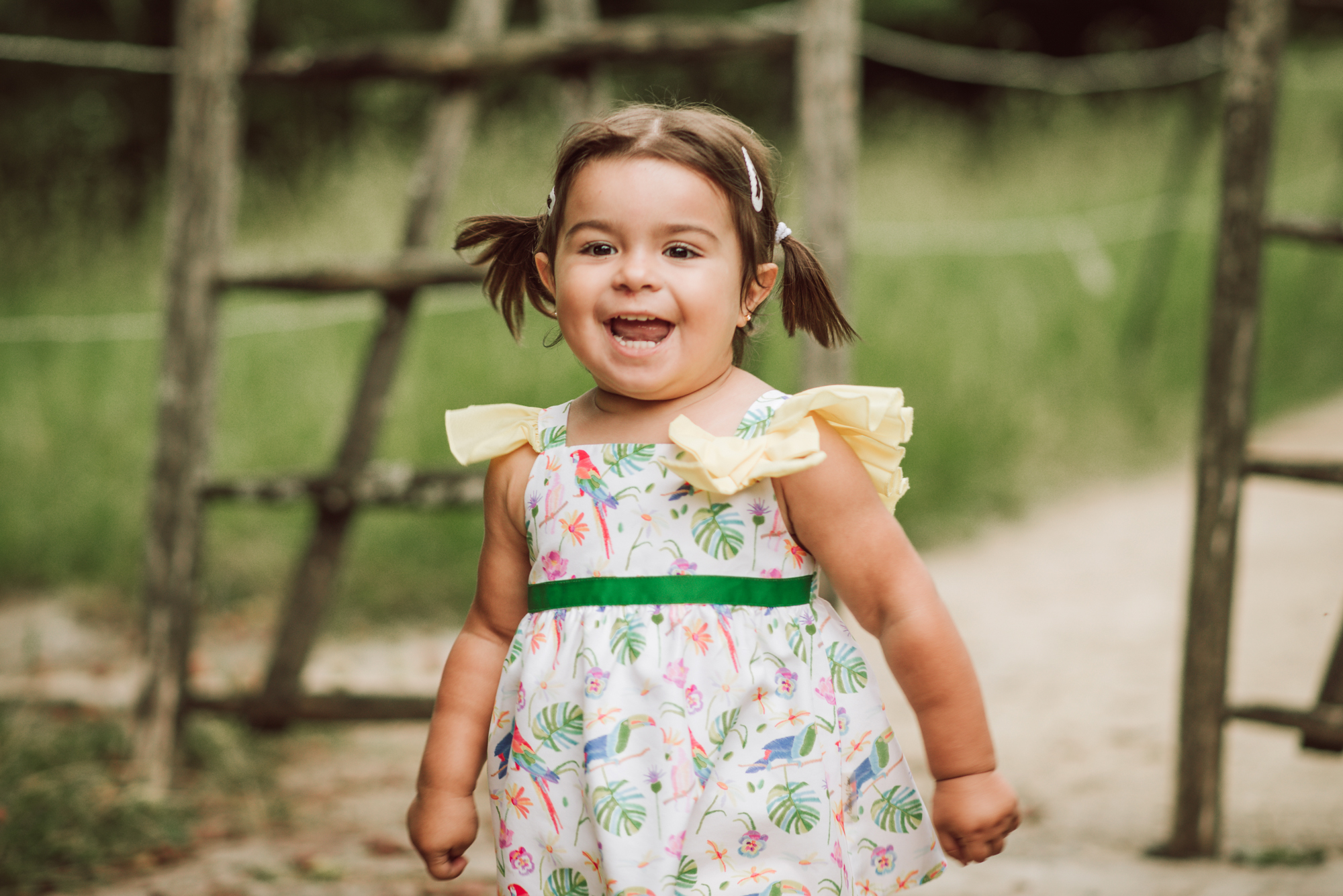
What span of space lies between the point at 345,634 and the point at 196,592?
130 cm

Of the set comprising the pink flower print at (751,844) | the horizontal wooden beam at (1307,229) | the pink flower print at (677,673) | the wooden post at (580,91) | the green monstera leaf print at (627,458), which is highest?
the wooden post at (580,91)

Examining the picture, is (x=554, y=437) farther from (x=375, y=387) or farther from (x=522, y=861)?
(x=375, y=387)

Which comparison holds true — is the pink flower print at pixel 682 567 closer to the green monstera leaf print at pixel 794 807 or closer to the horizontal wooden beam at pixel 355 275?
the green monstera leaf print at pixel 794 807

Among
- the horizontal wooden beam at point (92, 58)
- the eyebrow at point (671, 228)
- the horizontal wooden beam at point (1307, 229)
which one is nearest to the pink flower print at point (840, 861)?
the eyebrow at point (671, 228)

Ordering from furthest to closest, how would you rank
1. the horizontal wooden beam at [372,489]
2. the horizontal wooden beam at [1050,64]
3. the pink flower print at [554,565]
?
1. the horizontal wooden beam at [1050,64]
2. the horizontal wooden beam at [372,489]
3. the pink flower print at [554,565]

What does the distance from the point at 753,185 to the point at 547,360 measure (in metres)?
4.17

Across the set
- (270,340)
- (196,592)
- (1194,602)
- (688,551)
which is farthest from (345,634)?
(688,551)

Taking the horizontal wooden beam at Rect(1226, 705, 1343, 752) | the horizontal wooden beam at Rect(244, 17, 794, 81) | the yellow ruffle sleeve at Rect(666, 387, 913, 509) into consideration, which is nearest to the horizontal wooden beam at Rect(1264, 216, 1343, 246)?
the horizontal wooden beam at Rect(1226, 705, 1343, 752)

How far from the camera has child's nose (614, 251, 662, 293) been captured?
4.47ft

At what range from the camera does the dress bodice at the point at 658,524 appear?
1404 millimetres

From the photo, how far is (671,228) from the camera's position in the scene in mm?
1392

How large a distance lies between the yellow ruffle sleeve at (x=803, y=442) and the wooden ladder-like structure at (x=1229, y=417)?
1367 mm

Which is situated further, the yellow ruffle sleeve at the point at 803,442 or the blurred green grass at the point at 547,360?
the blurred green grass at the point at 547,360

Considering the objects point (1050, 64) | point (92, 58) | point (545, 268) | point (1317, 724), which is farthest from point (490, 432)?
point (1050, 64)
